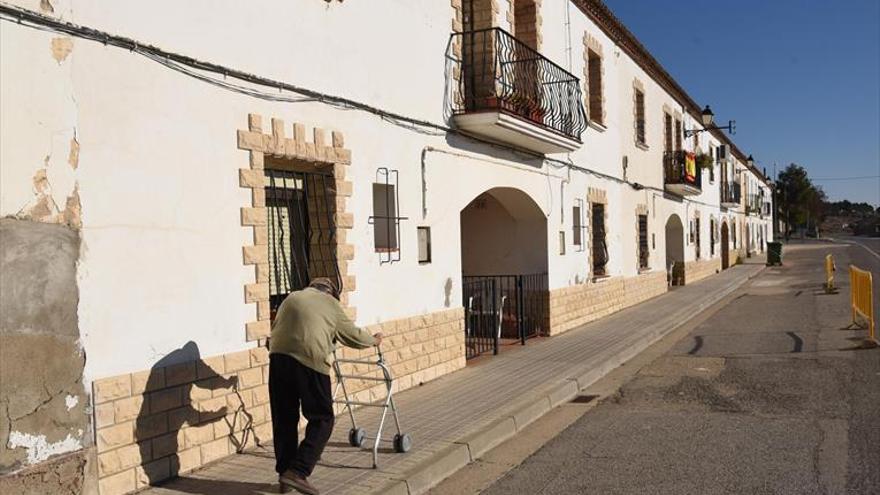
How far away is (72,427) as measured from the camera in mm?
4336

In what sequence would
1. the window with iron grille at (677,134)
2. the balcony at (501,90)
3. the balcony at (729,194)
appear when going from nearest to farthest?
the balcony at (501,90), the window with iron grille at (677,134), the balcony at (729,194)

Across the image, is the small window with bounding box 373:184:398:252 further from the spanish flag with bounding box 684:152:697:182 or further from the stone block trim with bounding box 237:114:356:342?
the spanish flag with bounding box 684:152:697:182

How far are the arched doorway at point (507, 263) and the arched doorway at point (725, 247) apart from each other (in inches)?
988

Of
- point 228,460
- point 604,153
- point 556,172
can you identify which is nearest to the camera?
point 228,460

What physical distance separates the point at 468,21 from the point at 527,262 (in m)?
4.17

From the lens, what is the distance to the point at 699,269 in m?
26.7

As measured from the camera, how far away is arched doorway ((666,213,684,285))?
941 inches

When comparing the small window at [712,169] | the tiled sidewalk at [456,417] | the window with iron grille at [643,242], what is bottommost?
the tiled sidewalk at [456,417]

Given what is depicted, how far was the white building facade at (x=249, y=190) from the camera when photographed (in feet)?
14.3

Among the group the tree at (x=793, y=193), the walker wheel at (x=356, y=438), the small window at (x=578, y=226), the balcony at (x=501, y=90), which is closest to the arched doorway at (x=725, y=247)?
the small window at (x=578, y=226)

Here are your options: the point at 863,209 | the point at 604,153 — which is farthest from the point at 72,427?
the point at 863,209

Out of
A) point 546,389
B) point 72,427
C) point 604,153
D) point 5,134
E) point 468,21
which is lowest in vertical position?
point 546,389

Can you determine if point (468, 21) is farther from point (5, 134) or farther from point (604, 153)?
point (5, 134)

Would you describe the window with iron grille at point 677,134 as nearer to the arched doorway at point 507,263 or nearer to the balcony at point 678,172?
the balcony at point 678,172
